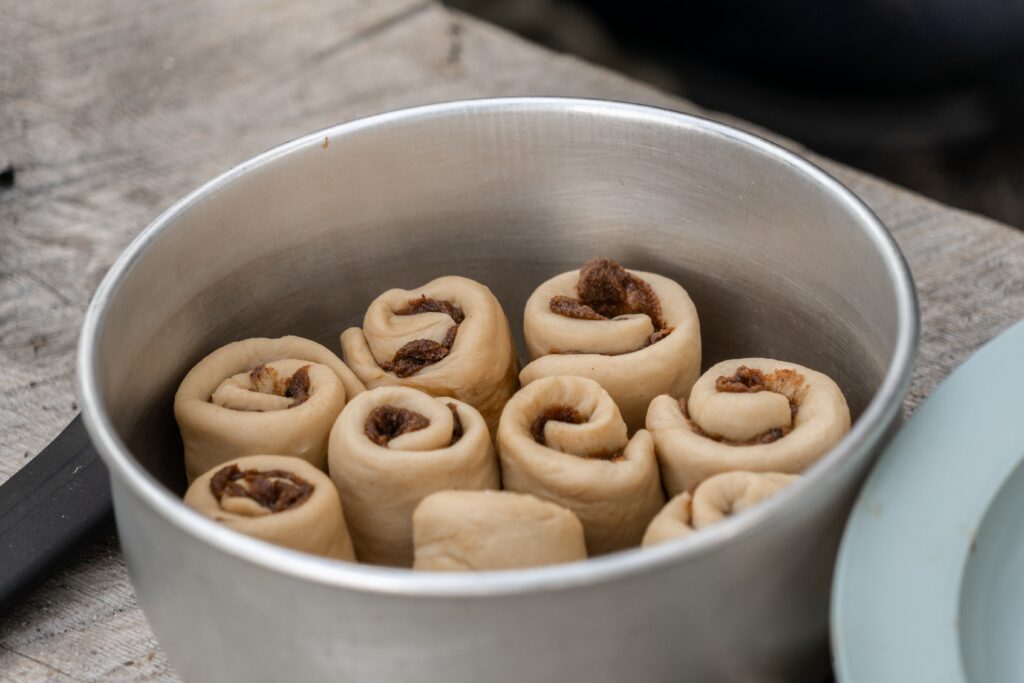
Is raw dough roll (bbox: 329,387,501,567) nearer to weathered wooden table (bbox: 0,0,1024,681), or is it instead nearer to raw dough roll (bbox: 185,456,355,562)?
raw dough roll (bbox: 185,456,355,562)

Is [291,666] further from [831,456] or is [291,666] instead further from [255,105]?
[255,105]

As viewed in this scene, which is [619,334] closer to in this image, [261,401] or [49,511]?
[261,401]

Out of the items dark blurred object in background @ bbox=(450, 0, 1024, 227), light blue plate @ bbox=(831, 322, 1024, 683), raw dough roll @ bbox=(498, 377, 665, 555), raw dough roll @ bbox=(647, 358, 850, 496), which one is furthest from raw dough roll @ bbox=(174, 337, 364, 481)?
dark blurred object in background @ bbox=(450, 0, 1024, 227)

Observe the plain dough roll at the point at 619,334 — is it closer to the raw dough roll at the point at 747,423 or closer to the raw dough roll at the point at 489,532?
the raw dough roll at the point at 747,423

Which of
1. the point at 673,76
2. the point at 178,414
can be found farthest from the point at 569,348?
the point at 673,76

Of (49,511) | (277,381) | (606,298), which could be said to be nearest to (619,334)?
(606,298)

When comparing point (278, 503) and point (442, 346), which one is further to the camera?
point (442, 346)
